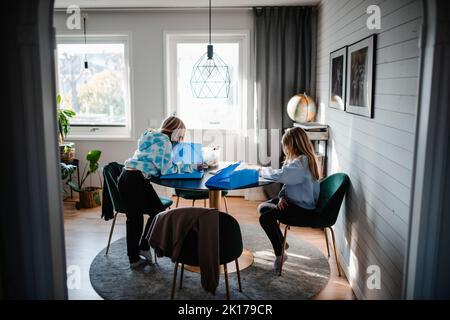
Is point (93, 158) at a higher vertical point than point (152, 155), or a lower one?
lower

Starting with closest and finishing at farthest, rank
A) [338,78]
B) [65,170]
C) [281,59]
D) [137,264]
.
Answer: [137,264]
[338,78]
[65,170]
[281,59]

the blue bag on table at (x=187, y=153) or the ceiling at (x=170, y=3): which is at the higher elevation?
the ceiling at (x=170, y=3)

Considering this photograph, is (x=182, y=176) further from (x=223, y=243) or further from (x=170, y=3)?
(x=170, y=3)

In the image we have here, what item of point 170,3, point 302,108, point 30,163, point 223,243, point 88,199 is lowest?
point 88,199

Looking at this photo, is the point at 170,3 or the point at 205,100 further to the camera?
the point at 205,100

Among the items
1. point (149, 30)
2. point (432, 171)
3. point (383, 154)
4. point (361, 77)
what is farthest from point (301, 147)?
point (149, 30)

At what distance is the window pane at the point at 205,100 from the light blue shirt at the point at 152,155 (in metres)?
2.33

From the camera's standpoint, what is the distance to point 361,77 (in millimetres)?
2969

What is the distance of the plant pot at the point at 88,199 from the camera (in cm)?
502

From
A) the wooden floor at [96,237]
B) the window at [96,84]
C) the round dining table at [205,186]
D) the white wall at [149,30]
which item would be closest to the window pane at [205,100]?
the white wall at [149,30]

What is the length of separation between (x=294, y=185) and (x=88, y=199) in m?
2.82

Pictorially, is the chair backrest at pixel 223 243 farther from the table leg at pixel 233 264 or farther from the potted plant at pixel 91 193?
the potted plant at pixel 91 193
